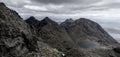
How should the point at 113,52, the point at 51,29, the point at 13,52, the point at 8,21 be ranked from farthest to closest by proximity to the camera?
the point at 51,29
the point at 113,52
the point at 8,21
the point at 13,52

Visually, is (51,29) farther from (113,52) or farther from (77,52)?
(77,52)

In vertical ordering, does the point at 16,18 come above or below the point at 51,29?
above

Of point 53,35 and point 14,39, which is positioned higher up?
point 14,39

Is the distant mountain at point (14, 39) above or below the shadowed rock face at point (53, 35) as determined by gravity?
above

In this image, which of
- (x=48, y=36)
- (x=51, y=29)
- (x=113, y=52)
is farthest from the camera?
(x=51, y=29)

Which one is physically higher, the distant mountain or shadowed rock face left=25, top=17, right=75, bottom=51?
the distant mountain

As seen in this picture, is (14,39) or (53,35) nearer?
(14,39)

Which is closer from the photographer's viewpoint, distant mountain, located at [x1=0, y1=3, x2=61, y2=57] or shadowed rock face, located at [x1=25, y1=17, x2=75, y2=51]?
distant mountain, located at [x1=0, y1=3, x2=61, y2=57]

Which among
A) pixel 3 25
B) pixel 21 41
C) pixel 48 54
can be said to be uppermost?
pixel 3 25

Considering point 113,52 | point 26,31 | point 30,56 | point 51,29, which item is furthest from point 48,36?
point 30,56

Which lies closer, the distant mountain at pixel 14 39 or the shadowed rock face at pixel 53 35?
the distant mountain at pixel 14 39

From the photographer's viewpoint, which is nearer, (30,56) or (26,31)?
(30,56)
